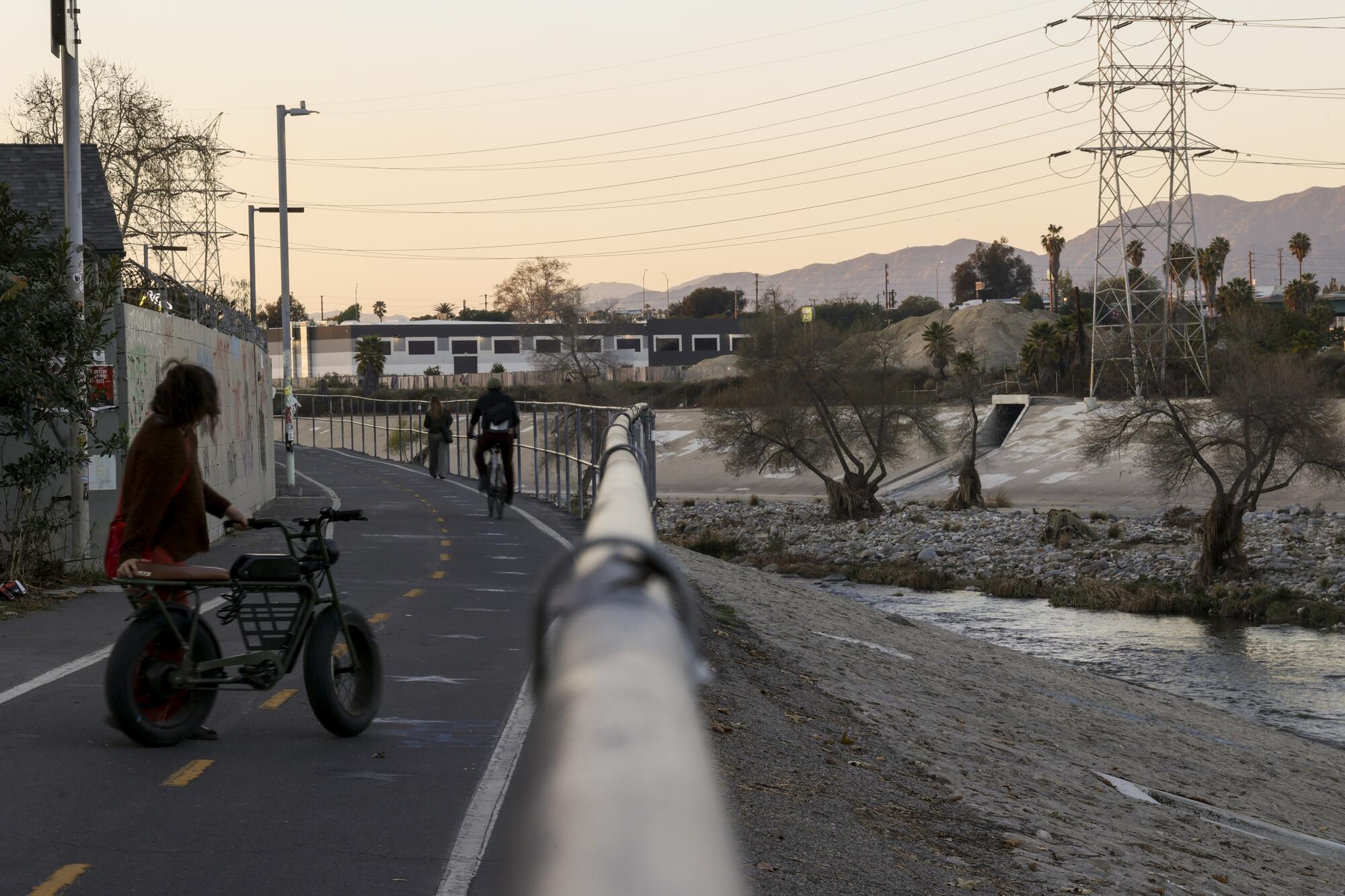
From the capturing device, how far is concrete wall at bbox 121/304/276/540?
661 inches

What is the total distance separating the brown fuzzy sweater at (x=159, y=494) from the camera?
24.0ft

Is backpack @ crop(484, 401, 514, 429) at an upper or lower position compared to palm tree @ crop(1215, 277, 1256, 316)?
lower

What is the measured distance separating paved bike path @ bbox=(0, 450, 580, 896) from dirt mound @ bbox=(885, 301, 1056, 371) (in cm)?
10762

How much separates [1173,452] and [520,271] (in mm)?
96590

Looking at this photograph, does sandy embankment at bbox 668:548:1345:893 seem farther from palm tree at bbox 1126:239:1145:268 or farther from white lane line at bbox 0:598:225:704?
palm tree at bbox 1126:239:1145:268

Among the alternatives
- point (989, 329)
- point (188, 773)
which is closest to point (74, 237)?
point (188, 773)

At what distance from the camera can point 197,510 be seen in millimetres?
7504

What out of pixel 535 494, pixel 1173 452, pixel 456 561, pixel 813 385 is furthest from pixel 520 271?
pixel 456 561

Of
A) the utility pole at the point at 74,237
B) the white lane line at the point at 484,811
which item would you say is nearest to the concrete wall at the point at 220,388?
the utility pole at the point at 74,237

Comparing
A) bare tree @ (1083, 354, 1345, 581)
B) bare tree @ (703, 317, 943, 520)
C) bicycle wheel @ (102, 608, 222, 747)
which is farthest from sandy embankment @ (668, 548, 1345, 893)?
bare tree @ (703, 317, 943, 520)

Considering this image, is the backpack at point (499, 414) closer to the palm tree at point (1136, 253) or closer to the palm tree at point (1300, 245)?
the palm tree at point (1136, 253)

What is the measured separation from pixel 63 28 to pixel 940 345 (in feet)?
285

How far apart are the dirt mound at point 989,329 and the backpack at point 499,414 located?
9771 cm

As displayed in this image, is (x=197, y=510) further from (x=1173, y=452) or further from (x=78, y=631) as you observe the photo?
(x=1173, y=452)
